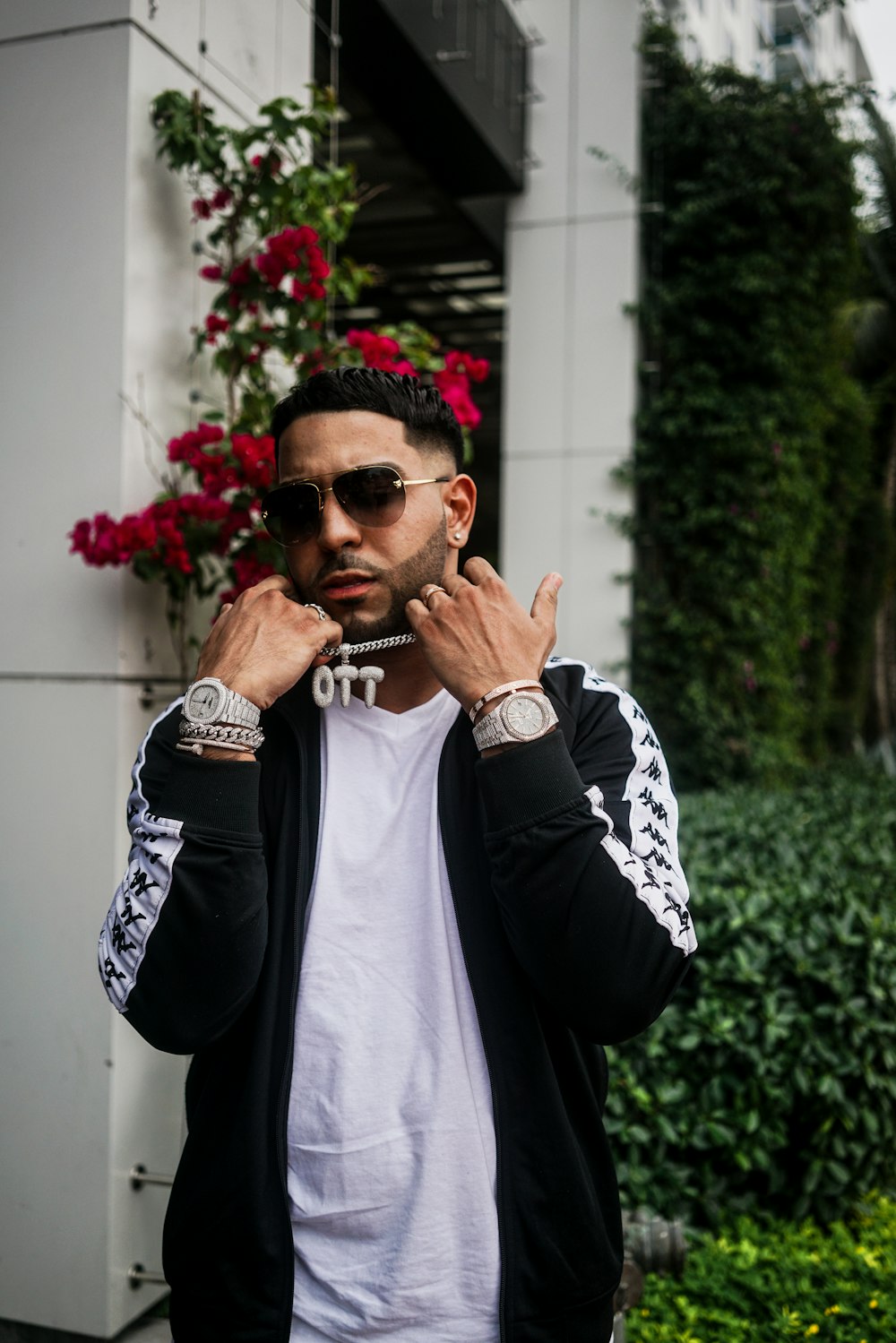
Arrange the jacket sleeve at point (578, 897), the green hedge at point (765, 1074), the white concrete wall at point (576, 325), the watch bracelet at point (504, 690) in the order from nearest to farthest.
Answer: the jacket sleeve at point (578, 897) < the watch bracelet at point (504, 690) < the green hedge at point (765, 1074) < the white concrete wall at point (576, 325)

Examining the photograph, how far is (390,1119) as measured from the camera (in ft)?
4.84

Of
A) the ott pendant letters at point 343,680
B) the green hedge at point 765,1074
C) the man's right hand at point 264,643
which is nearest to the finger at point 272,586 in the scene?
the man's right hand at point 264,643

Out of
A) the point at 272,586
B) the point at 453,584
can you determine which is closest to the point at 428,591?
the point at 453,584

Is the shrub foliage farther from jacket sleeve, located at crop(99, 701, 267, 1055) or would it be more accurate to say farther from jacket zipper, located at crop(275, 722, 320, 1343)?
jacket sleeve, located at crop(99, 701, 267, 1055)

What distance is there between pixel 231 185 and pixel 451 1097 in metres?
2.88

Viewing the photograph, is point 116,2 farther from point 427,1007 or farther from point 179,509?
point 427,1007

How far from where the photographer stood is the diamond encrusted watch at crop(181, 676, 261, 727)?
1.53 meters

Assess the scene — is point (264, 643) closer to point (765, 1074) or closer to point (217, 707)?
point (217, 707)

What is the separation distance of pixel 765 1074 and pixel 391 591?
2551 mm

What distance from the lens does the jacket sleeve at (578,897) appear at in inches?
55.9

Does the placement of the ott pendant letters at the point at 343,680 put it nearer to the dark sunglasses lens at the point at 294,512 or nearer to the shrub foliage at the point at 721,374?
the dark sunglasses lens at the point at 294,512

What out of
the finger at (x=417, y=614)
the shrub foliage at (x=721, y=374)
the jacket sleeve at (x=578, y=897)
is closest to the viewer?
the jacket sleeve at (x=578, y=897)

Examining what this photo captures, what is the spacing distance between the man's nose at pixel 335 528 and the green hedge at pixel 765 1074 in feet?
8.11

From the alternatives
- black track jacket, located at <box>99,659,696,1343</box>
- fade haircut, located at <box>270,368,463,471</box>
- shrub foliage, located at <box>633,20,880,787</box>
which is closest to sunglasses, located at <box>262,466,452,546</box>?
fade haircut, located at <box>270,368,463,471</box>
